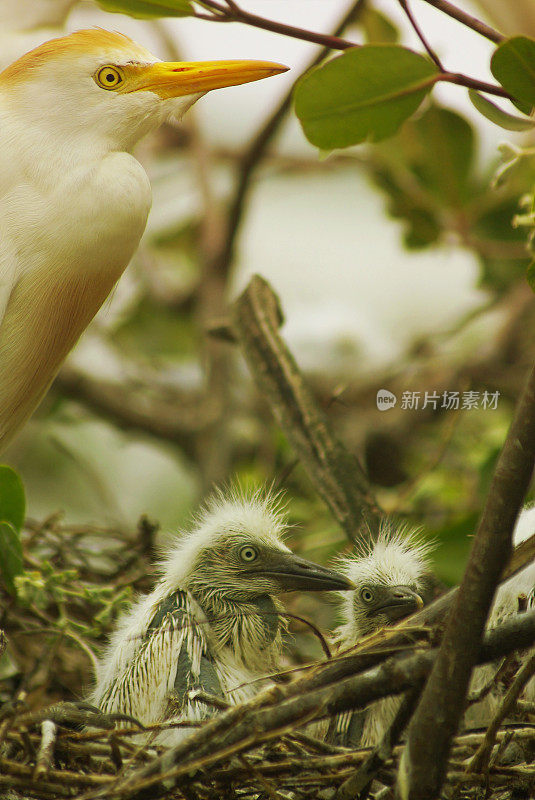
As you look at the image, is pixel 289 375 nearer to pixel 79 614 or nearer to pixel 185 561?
pixel 185 561

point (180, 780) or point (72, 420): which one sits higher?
point (72, 420)

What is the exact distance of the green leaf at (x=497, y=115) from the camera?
929mm

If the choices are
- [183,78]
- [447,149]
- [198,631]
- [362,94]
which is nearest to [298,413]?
[198,631]

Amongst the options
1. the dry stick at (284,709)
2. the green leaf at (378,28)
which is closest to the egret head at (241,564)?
the dry stick at (284,709)

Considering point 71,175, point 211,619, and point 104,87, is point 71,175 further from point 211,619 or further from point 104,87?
point 211,619

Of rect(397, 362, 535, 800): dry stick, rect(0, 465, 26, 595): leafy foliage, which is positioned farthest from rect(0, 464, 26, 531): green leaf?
rect(397, 362, 535, 800): dry stick

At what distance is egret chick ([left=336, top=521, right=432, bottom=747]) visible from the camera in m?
1.17

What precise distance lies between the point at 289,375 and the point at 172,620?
1.66 ft

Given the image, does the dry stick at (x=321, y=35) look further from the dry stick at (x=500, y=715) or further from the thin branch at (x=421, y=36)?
the dry stick at (x=500, y=715)

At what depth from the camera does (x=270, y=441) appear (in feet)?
8.33

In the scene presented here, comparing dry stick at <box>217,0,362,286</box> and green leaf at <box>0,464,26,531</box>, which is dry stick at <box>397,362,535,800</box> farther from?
dry stick at <box>217,0,362,286</box>

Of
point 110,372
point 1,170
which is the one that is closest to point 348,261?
point 110,372

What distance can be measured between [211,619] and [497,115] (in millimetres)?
755

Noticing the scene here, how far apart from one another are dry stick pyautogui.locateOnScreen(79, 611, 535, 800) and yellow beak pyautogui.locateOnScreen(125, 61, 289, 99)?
823 mm
